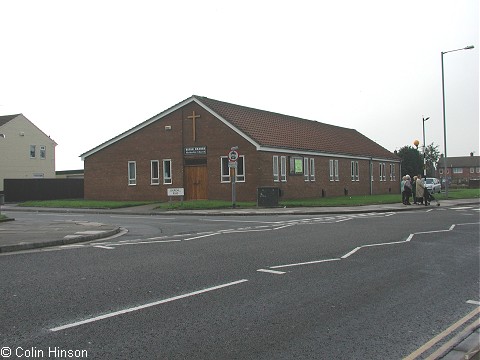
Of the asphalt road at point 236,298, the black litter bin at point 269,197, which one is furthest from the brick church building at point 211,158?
the asphalt road at point 236,298

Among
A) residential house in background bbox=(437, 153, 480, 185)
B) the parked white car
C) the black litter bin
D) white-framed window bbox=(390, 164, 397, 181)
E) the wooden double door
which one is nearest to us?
the black litter bin

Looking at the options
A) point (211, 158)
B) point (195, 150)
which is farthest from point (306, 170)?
point (195, 150)

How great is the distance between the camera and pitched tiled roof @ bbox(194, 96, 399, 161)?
33.2 m

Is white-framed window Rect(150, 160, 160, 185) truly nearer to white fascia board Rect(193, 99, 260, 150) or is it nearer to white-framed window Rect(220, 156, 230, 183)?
white-framed window Rect(220, 156, 230, 183)

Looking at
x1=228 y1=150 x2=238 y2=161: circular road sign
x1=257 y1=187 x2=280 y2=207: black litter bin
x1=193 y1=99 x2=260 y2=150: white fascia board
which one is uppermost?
x1=193 y1=99 x2=260 y2=150: white fascia board

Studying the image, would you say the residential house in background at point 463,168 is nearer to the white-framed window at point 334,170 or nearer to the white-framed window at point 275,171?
the white-framed window at point 334,170

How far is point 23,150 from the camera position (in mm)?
52938

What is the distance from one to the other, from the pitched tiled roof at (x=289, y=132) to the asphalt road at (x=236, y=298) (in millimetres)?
21280

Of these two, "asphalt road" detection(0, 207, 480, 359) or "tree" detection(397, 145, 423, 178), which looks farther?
"tree" detection(397, 145, 423, 178)

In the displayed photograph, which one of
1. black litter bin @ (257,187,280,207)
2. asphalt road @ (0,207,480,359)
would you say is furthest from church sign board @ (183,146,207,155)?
asphalt road @ (0,207,480,359)

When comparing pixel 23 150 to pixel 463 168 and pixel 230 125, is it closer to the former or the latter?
pixel 230 125

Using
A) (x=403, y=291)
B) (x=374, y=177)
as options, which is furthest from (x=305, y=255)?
(x=374, y=177)

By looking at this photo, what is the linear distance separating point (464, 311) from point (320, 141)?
34916 mm

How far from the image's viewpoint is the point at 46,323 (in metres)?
5.38
